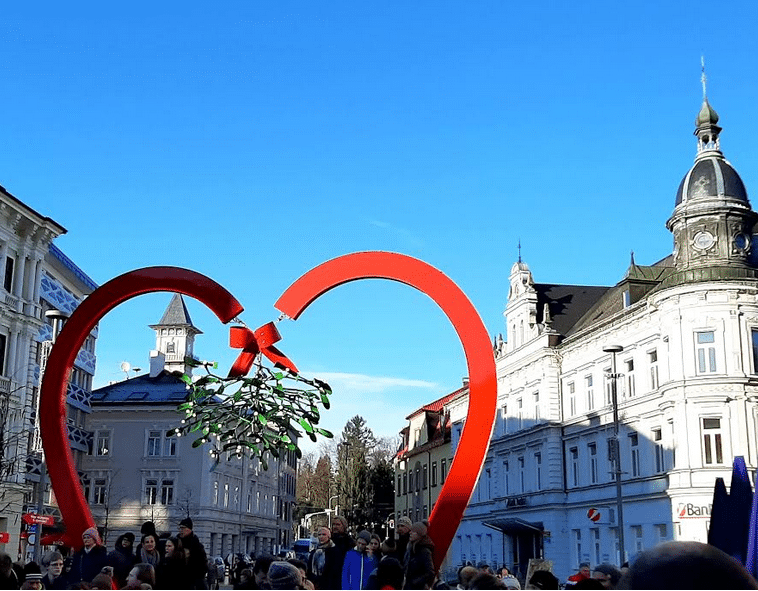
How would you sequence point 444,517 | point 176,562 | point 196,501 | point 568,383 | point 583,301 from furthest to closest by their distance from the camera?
1. point 196,501
2. point 583,301
3. point 568,383
4. point 444,517
5. point 176,562

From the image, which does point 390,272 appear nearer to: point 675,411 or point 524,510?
point 675,411

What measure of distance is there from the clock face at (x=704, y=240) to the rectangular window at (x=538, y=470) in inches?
675

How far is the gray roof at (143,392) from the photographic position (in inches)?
2749

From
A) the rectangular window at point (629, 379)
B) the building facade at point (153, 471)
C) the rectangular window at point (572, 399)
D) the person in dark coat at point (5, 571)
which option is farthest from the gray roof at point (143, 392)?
the person in dark coat at point (5, 571)

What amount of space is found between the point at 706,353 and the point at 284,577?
119 ft

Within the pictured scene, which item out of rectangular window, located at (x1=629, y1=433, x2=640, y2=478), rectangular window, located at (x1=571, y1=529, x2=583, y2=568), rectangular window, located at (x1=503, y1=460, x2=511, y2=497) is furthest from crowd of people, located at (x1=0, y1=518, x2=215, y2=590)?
rectangular window, located at (x1=503, y1=460, x2=511, y2=497)

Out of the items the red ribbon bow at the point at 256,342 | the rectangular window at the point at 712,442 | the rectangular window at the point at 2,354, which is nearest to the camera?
the red ribbon bow at the point at 256,342

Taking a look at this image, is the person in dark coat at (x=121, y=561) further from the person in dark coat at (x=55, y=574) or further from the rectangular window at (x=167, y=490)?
the rectangular window at (x=167, y=490)

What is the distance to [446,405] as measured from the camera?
73.0m

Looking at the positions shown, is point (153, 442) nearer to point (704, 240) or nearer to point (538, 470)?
point (538, 470)

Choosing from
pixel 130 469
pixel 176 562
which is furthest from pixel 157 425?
pixel 176 562

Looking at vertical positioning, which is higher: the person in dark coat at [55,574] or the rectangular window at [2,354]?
the rectangular window at [2,354]

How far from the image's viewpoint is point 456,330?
14.6 m

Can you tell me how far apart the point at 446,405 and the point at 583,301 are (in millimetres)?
18619
